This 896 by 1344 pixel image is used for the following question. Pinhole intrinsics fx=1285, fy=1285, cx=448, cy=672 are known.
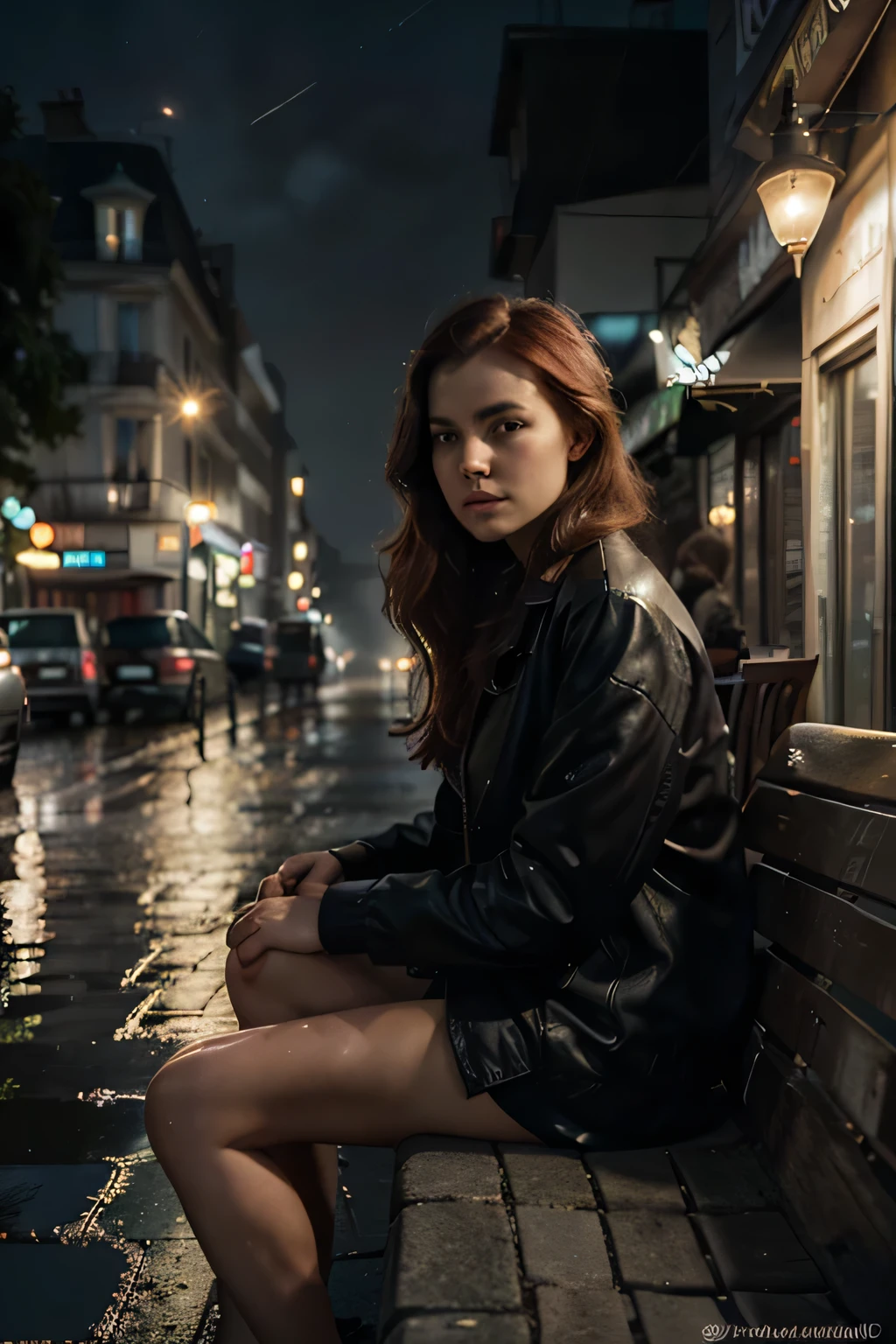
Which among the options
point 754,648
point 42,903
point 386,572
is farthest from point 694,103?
point 386,572

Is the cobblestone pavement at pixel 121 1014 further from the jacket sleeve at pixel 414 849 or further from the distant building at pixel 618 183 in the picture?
the distant building at pixel 618 183

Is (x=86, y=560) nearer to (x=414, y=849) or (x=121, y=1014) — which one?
(x=121, y=1014)

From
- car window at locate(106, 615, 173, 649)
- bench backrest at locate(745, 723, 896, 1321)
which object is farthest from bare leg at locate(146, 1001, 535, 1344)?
car window at locate(106, 615, 173, 649)

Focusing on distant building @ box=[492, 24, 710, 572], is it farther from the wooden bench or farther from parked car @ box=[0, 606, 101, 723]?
the wooden bench

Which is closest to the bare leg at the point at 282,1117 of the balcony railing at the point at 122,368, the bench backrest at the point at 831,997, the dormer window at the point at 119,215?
the bench backrest at the point at 831,997

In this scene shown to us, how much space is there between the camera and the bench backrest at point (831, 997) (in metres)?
1.51

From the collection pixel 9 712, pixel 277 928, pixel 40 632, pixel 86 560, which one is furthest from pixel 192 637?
pixel 86 560

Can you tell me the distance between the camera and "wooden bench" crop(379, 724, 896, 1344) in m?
1.47

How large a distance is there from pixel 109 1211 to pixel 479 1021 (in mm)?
1518

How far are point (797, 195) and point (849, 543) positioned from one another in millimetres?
2591

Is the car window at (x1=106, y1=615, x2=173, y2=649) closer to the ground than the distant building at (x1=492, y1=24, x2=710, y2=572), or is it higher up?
closer to the ground

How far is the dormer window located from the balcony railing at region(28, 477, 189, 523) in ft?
25.1

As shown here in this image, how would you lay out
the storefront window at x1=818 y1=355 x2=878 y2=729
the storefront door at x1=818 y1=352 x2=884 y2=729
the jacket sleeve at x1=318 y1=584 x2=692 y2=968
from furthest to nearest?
the storefront window at x1=818 y1=355 x2=878 y2=729
the storefront door at x1=818 y1=352 x2=884 y2=729
the jacket sleeve at x1=318 y1=584 x2=692 y2=968

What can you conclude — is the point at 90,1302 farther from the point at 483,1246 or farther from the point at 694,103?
the point at 694,103
